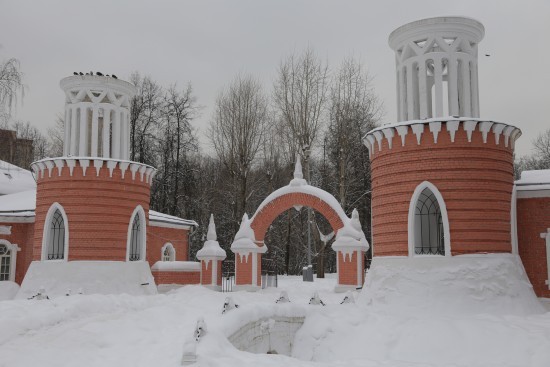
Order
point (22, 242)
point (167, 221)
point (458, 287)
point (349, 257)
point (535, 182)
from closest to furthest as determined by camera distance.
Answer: point (458, 287) → point (535, 182) → point (349, 257) → point (22, 242) → point (167, 221)

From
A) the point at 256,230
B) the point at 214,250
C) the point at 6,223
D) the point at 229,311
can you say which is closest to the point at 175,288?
the point at 214,250

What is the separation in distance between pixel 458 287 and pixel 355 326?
285cm

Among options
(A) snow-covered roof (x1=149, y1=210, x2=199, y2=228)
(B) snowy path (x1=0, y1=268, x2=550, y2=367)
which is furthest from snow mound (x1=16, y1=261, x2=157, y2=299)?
(A) snow-covered roof (x1=149, y1=210, x2=199, y2=228)

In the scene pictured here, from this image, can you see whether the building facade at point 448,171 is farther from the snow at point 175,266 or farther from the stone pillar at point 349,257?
the snow at point 175,266

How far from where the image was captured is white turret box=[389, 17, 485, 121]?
15.6 metres

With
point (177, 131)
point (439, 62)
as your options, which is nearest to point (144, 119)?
point (177, 131)

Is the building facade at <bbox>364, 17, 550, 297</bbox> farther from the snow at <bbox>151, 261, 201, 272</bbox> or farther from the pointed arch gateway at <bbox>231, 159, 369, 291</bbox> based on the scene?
the snow at <bbox>151, 261, 201, 272</bbox>

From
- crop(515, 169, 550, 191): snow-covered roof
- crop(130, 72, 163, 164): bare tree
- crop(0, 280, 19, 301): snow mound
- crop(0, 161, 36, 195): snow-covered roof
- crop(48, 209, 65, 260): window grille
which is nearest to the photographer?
crop(515, 169, 550, 191): snow-covered roof

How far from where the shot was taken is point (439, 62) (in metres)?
15.6

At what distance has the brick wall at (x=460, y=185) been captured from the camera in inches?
570

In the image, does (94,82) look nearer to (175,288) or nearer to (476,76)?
(175,288)

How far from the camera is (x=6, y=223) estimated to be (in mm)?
22047

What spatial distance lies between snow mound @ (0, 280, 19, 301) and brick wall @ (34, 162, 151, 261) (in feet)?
9.62

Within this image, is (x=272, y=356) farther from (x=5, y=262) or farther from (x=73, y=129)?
(x=5, y=262)
